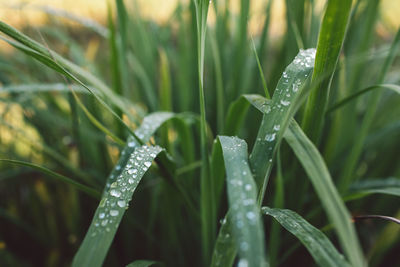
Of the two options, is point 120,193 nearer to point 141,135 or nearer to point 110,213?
point 110,213

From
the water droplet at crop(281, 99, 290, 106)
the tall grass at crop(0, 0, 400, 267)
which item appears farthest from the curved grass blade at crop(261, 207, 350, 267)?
the water droplet at crop(281, 99, 290, 106)

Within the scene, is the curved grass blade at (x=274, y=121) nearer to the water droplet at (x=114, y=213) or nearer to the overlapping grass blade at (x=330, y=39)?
the overlapping grass blade at (x=330, y=39)

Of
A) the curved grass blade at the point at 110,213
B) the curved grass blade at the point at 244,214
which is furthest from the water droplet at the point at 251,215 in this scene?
the curved grass blade at the point at 110,213

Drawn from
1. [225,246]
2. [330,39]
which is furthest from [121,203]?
[330,39]

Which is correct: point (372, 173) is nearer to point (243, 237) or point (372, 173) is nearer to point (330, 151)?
point (330, 151)

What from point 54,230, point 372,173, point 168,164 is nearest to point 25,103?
point 54,230

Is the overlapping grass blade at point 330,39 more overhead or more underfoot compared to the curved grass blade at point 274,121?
more overhead
